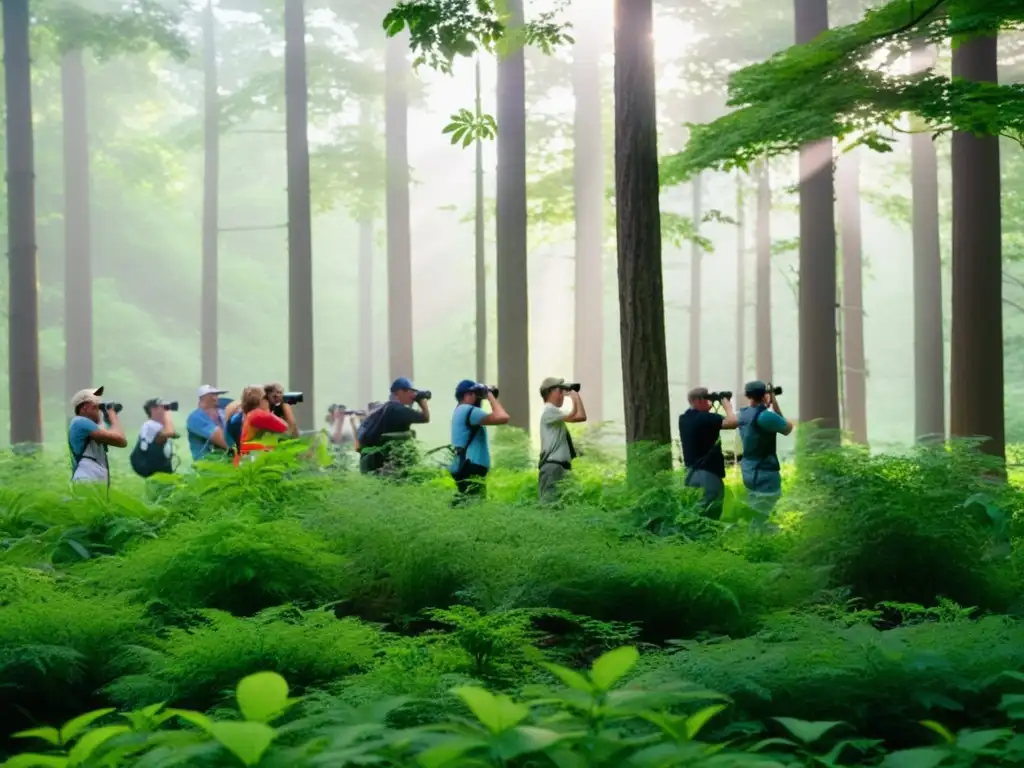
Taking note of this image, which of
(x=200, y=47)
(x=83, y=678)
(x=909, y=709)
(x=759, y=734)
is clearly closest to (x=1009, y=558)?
(x=909, y=709)

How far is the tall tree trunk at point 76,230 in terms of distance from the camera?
1246 inches

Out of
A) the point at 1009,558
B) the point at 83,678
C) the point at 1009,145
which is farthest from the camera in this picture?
the point at 1009,145

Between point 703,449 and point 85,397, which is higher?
point 85,397

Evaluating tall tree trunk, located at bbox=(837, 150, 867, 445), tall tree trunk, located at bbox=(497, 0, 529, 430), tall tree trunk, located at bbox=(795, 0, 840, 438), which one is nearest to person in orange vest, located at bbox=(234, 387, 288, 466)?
tall tree trunk, located at bbox=(497, 0, 529, 430)

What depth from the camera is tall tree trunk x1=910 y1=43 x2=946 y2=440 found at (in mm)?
22466

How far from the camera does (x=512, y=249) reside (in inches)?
661

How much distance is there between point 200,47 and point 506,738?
155ft

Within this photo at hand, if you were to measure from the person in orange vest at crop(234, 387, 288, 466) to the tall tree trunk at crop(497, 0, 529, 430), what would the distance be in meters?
6.70

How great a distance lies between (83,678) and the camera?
17.6 feet

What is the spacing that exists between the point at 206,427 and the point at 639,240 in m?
5.34

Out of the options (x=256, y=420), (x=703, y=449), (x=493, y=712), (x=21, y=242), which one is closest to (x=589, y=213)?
(x=21, y=242)

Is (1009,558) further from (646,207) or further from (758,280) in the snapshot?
(758,280)

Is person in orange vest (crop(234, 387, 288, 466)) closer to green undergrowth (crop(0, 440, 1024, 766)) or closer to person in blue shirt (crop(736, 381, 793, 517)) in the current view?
green undergrowth (crop(0, 440, 1024, 766))

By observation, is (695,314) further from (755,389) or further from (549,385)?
(755,389)
